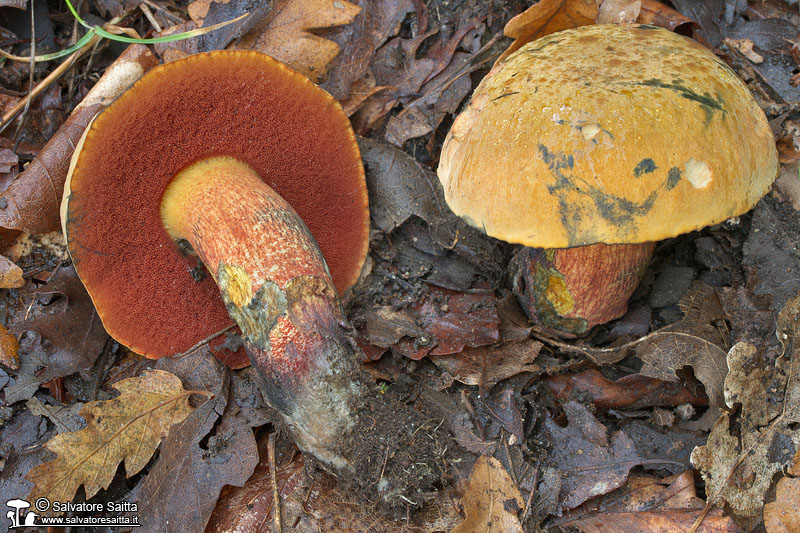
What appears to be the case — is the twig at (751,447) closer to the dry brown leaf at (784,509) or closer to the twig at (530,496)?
the dry brown leaf at (784,509)

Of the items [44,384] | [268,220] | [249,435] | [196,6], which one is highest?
[196,6]

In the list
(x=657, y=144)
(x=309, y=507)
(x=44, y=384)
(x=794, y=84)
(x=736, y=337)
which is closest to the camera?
(x=657, y=144)

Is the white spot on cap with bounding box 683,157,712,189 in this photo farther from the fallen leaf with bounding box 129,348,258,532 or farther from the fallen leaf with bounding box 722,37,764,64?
the fallen leaf with bounding box 129,348,258,532

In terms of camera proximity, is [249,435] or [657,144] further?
[249,435]

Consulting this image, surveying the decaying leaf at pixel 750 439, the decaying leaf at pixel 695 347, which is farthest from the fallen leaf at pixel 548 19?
the decaying leaf at pixel 750 439

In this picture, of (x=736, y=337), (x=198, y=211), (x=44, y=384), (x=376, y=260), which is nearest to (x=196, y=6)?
(x=198, y=211)

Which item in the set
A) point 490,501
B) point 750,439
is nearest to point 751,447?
point 750,439

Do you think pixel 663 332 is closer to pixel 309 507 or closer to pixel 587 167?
pixel 587 167
